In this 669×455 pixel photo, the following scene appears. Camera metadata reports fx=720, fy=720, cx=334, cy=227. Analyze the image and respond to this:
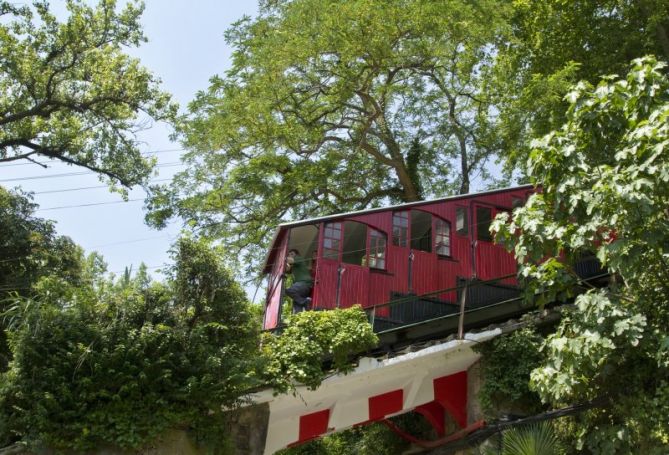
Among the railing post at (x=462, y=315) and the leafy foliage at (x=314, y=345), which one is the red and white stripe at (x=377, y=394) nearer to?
the railing post at (x=462, y=315)

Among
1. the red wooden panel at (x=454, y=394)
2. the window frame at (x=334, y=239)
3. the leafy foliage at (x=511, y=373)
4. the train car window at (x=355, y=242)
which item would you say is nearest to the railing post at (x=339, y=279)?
the window frame at (x=334, y=239)

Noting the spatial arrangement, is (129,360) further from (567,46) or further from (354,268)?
(567,46)

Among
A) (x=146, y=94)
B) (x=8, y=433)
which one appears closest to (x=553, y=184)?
(x=8, y=433)

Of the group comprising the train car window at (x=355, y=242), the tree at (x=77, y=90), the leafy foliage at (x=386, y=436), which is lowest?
the leafy foliage at (x=386, y=436)

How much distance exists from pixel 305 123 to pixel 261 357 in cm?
913

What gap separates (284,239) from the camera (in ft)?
44.7

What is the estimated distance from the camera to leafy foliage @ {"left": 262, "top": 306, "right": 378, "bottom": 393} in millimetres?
10945

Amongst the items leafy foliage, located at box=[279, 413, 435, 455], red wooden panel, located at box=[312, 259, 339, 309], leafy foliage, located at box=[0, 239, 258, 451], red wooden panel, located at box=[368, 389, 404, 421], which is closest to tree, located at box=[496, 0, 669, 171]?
red wooden panel, located at box=[312, 259, 339, 309]

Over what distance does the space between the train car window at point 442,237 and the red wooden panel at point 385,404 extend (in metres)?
2.88

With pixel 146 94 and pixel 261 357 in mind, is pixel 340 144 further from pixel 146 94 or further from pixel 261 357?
pixel 261 357

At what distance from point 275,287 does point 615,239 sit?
6.47 meters

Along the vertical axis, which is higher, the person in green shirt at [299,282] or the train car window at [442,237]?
the train car window at [442,237]

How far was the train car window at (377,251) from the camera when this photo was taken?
13.4 metres

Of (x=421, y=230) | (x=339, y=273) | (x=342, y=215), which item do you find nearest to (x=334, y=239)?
(x=342, y=215)
